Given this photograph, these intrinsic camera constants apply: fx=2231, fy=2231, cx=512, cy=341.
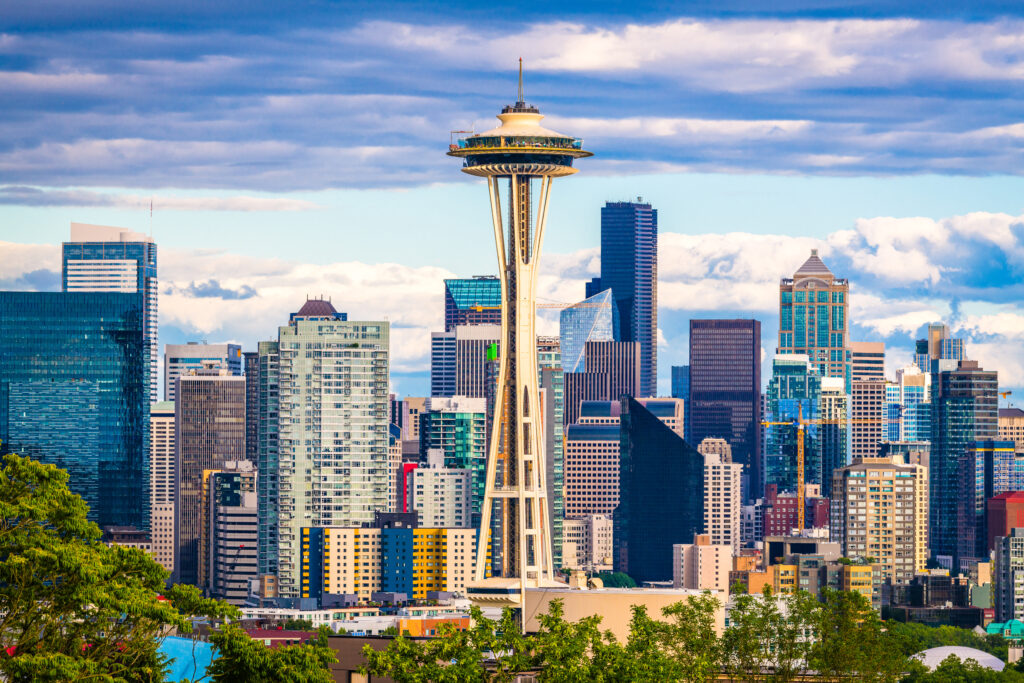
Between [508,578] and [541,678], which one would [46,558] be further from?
[508,578]

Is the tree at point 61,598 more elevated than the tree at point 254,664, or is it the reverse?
the tree at point 61,598

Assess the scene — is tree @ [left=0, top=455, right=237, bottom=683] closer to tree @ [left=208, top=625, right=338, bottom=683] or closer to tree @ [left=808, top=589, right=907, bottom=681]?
tree @ [left=208, top=625, right=338, bottom=683]

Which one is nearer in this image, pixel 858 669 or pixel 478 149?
pixel 858 669

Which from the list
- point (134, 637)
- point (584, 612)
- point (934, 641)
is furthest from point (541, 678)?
point (934, 641)

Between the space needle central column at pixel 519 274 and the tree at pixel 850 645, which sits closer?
the tree at pixel 850 645

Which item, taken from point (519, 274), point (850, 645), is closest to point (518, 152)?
point (519, 274)

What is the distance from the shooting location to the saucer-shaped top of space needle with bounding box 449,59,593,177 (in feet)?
596

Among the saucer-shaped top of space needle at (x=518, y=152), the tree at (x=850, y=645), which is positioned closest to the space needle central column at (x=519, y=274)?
the saucer-shaped top of space needle at (x=518, y=152)

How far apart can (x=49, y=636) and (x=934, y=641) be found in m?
145

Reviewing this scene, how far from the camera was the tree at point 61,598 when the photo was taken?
182 ft

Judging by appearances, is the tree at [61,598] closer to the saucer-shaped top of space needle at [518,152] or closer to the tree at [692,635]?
the tree at [692,635]

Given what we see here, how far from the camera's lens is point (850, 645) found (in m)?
84.1

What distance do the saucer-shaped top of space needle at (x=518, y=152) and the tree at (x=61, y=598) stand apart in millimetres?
122893

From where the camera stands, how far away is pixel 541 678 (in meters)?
59.9
